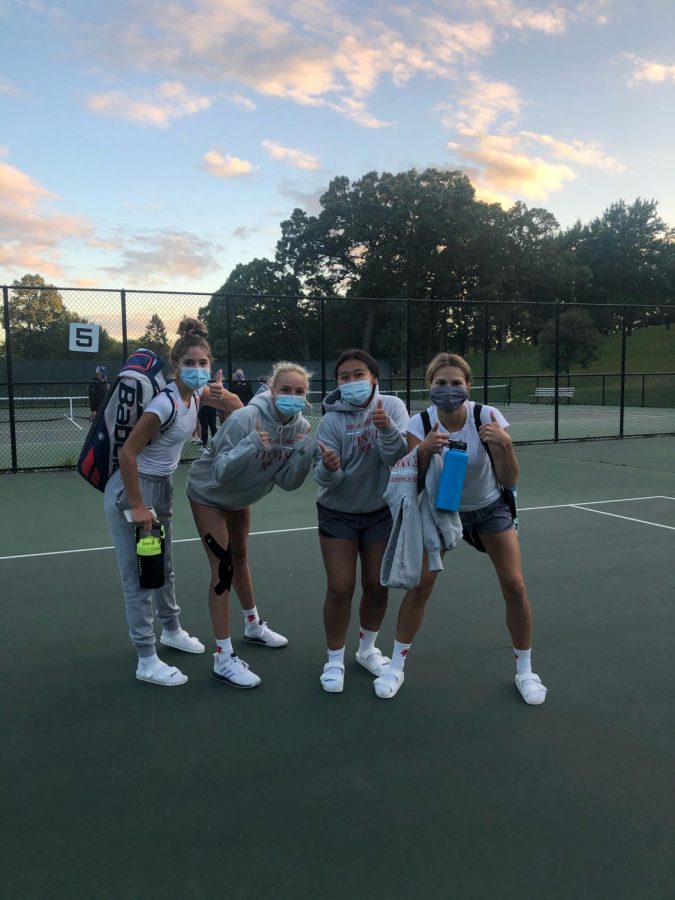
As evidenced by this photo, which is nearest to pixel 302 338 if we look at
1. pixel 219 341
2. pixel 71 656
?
pixel 219 341

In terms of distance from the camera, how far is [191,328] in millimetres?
3455

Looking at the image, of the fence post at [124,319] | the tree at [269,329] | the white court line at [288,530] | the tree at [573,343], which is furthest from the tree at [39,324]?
the tree at [573,343]

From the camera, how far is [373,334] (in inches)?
1480

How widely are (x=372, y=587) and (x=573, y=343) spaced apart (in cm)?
3918

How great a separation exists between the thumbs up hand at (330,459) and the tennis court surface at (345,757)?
111 cm

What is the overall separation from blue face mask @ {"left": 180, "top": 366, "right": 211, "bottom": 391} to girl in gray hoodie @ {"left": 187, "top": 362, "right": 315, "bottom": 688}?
22 centimetres

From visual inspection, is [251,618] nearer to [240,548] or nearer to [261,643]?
[261,643]

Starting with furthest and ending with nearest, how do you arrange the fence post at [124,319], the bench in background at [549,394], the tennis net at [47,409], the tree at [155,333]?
the bench in background at [549,394] < the tennis net at [47,409] < the tree at [155,333] < the fence post at [124,319]

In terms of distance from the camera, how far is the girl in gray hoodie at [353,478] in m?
3.17

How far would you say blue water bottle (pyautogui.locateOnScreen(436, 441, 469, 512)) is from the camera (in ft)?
9.78

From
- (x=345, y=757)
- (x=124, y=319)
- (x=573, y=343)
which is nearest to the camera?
(x=345, y=757)

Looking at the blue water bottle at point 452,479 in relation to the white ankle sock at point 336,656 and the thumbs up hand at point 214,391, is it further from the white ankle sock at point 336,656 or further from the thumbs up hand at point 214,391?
the thumbs up hand at point 214,391

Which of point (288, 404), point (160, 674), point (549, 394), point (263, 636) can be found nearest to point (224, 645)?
point (160, 674)

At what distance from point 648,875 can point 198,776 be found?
1.56 metres
